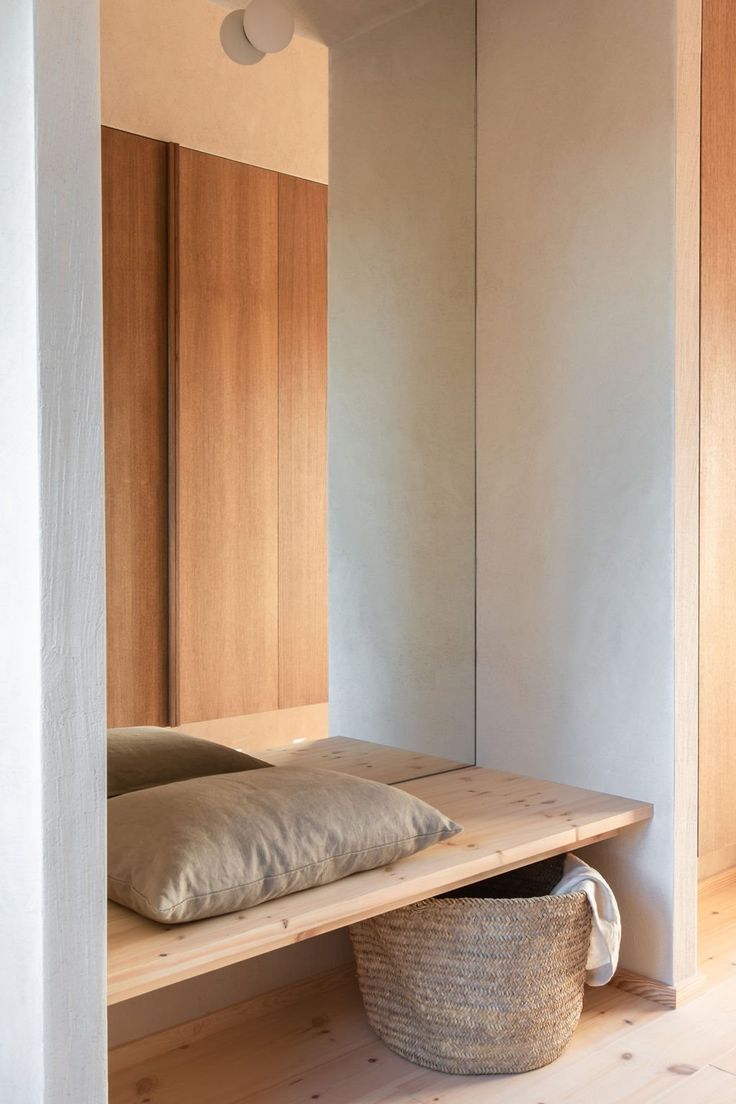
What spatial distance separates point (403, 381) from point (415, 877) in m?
1.13

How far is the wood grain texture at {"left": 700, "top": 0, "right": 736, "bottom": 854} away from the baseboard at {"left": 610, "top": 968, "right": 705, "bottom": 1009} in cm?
45

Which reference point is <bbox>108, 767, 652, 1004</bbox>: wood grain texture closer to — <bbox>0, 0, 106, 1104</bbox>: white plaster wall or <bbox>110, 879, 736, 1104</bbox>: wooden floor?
<bbox>0, 0, 106, 1104</bbox>: white plaster wall

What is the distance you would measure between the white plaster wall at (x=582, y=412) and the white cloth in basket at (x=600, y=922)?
242 mm

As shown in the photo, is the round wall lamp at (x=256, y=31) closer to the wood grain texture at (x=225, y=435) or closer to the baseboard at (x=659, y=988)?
the wood grain texture at (x=225, y=435)

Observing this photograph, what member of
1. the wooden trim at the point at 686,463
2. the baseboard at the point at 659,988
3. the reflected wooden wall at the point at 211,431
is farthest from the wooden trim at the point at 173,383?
the baseboard at the point at 659,988

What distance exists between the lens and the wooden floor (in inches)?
72.5

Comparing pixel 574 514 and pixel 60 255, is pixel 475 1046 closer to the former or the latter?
pixel 574 514

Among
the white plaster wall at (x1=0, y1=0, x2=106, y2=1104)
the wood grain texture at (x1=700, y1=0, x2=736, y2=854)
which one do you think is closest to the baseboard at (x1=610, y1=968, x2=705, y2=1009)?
the wood grain texture at (x1=700, y1=0, x2=736, y2=854)

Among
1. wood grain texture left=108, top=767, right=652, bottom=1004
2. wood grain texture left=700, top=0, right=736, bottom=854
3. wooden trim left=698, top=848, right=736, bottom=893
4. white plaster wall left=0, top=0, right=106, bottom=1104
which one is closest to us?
white plaster wall left=0, top=0, right=106, bottom=1104

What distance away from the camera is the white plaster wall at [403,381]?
7.30 feet

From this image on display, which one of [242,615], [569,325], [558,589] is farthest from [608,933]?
[569,325]

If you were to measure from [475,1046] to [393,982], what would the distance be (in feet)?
0.59

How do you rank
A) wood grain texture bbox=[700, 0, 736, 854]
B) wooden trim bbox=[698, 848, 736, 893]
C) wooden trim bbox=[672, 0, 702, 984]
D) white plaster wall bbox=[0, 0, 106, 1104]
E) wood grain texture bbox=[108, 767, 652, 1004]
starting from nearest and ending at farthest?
1. white plaster wall bbox=[0, 0, 106, 1104]
2. wood grain texture bbox=[108, 767, 652, 1004]
3. wooden trim bbox=[672, 0, 702, 984]
4. wood grain texture bbox=[700, 0, 736, 854]
5. wooden trim bbox=[698, 848, 736, 893]

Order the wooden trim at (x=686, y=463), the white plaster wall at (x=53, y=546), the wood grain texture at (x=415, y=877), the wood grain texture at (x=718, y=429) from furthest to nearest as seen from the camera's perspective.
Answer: the wood grain texture at (x=718, y=429)
the wooden trim at (x=686, y=463)
the wood grain texture at (x=415, y=877)
the white plaster wall at (x=53, y=546)
